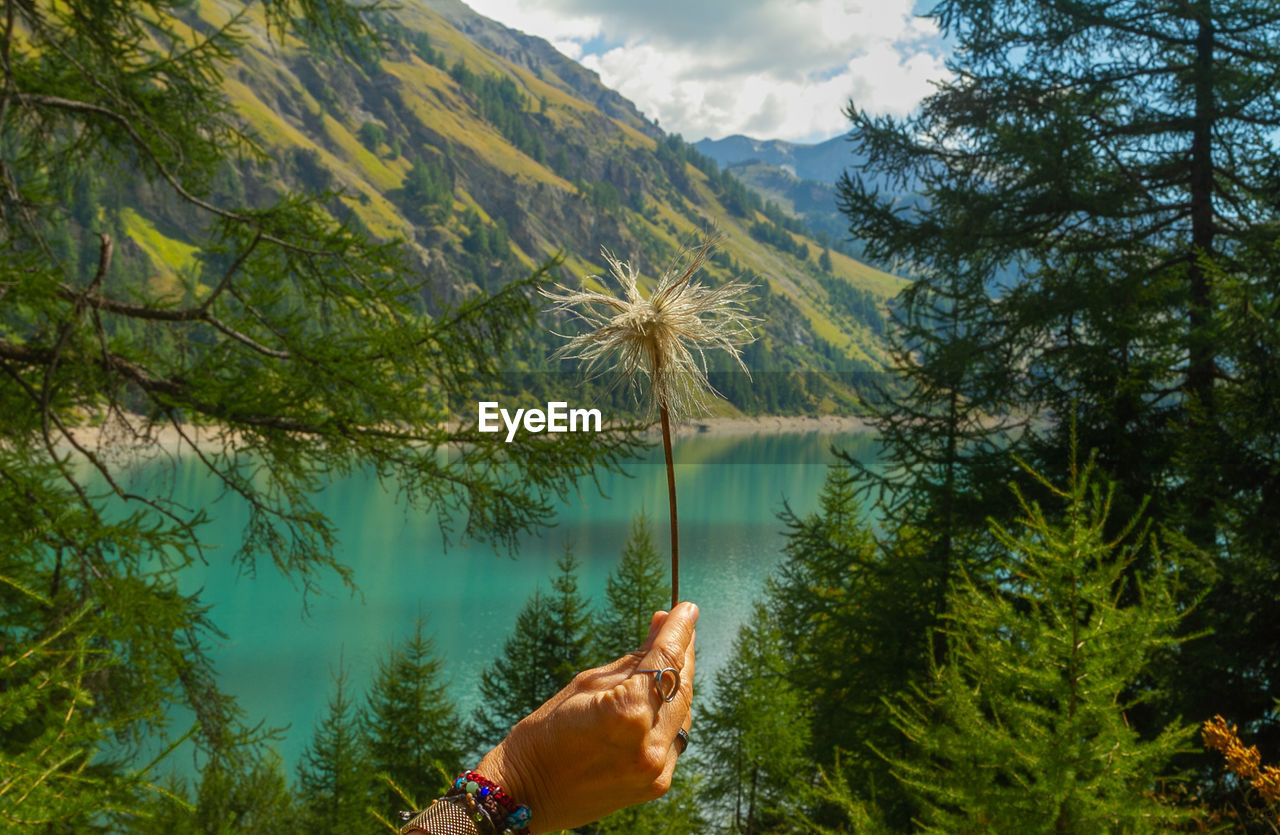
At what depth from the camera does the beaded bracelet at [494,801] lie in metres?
1.41

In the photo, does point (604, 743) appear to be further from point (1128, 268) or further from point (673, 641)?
point (1128, 268)

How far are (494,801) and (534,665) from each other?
75.7 feet

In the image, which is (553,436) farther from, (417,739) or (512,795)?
(417,739)

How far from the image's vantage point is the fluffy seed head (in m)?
1.45

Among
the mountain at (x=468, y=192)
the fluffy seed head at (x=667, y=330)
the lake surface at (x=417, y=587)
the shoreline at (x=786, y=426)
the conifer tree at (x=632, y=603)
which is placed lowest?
the lake surface at (x=417, y=587)

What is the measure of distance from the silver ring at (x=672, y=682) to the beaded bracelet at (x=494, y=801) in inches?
12.4

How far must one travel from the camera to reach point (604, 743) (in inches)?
55.9

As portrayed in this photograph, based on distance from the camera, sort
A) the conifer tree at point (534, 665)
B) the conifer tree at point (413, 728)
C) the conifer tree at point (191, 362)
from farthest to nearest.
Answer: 1. the conifer tree at point (534, 665)
2. the conifer tree at point (413, 728)
3. the conifer tree at point (191, 362)

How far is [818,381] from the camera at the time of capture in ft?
338

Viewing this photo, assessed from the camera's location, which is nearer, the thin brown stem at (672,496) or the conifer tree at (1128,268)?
the thin brown stem at (672,496)

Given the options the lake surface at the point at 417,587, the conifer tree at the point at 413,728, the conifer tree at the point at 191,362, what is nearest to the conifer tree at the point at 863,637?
the lake surface at the point at 417,587

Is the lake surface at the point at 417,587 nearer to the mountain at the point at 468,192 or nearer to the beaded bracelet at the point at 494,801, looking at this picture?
the beaded bracelet at the point at 494,801

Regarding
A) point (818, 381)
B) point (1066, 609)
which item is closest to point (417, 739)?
point (1066, 609)

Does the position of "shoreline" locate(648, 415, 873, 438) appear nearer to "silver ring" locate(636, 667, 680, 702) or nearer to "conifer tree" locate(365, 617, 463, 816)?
"conifer tree" locate(365, 617, 463, 816)
